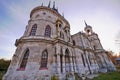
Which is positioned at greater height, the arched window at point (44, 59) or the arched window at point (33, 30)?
the arched window at point (33, 30)

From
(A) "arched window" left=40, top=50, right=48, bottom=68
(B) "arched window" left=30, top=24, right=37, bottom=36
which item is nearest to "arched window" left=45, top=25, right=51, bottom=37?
(B) "arched window" left=30, top=24, right=37, bottom=36

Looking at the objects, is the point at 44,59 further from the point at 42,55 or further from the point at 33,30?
the point at 33,30

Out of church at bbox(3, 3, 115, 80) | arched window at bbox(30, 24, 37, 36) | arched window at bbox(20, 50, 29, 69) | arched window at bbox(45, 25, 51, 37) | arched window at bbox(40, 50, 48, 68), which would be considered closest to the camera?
church at bbox(3, 3, 115, 80)

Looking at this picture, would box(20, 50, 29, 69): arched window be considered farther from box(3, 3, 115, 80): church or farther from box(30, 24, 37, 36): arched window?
box(30, 24, 37, 36): arched window

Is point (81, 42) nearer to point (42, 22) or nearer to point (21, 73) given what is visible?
point (42, 22)

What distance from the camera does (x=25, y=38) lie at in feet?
41.0

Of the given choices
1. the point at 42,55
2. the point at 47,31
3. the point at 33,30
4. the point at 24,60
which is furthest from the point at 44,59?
the point at 33,30

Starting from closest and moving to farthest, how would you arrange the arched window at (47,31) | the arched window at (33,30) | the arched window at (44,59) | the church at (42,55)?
the church at (42,55) < the arched window at (44,59) < the arched window at (33,30) < the arched window at (47,31)

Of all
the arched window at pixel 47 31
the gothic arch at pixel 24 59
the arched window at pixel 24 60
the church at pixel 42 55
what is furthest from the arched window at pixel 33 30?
the arched window at pixel 24 60

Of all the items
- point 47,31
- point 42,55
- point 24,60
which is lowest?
point 24,60

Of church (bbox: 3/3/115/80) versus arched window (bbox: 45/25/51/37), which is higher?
arched window (bbox: 45/25/51/37)

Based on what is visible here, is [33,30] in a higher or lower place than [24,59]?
higher

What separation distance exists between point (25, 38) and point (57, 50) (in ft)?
20.4

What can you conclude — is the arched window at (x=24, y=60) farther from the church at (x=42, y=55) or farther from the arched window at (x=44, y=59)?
the arched window at (x=44, y=59)
